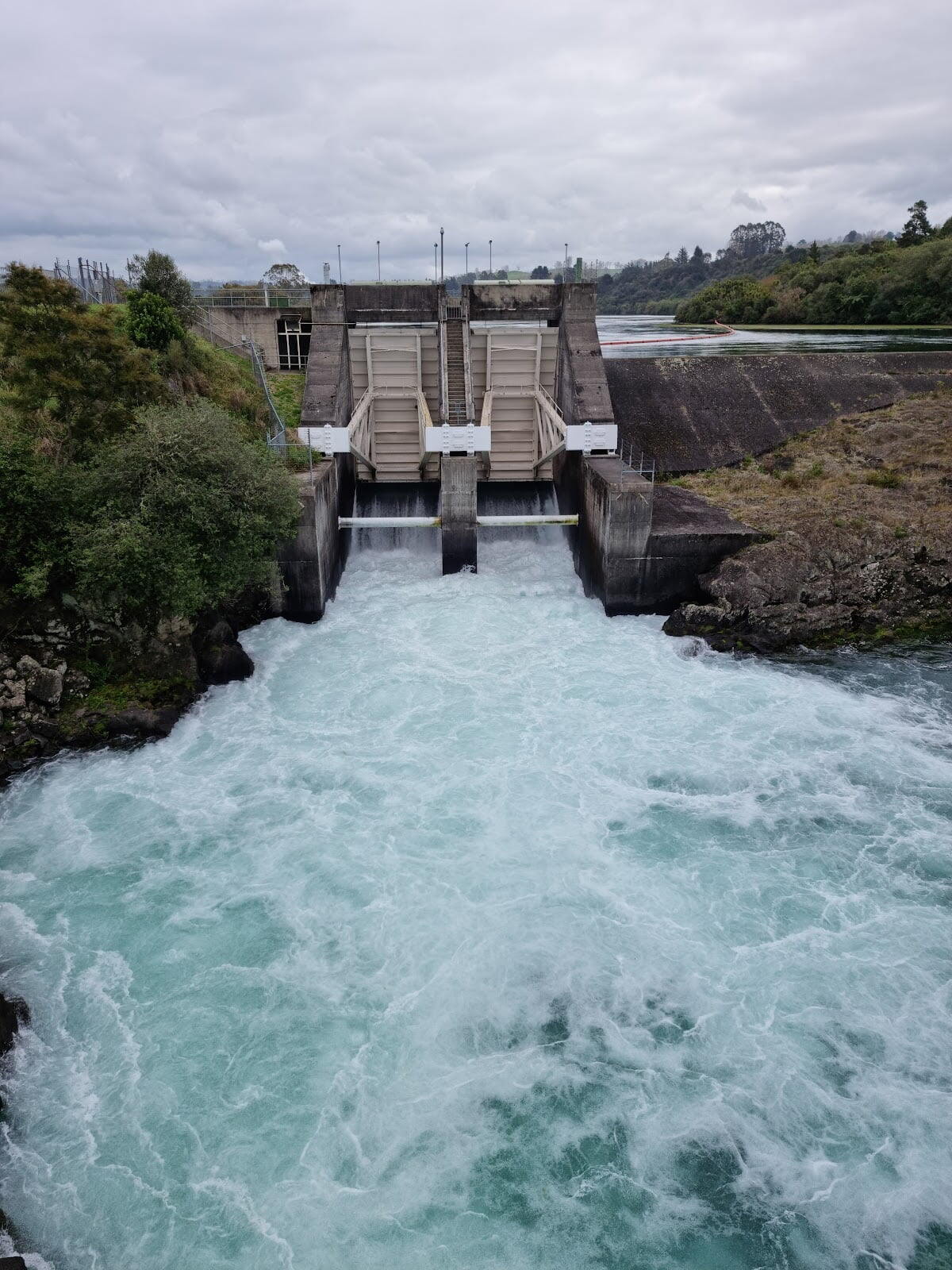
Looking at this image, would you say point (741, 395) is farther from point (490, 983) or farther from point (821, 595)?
point (490, 983)

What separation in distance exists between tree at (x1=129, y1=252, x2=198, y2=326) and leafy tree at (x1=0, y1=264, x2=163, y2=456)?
17.2ft

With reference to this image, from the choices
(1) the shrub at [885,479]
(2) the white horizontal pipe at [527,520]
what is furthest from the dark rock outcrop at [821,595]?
(2) the white horizontal pipe at [527,520]

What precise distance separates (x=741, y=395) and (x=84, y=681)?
822 inches

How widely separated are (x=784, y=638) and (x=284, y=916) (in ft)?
37.4

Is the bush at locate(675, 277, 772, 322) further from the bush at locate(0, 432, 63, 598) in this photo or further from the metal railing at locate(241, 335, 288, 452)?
the bush at locate(0, 432, 63, 598)

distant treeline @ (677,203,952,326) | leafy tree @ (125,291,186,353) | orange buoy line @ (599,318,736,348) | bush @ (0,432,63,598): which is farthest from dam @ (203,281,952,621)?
distant treeline @ (677,203,952,326)

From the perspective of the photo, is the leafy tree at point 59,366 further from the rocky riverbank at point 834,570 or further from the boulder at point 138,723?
the rocky riverbank at point 834,570

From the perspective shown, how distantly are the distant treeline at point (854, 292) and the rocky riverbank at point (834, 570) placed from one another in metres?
30.8

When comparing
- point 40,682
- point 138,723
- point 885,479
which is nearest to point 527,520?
point 885,479

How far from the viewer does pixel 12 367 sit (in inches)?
581

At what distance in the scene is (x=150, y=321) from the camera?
18688mm

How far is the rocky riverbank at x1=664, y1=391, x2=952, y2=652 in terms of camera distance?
1630 centimetres

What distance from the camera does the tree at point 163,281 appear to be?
20.5m

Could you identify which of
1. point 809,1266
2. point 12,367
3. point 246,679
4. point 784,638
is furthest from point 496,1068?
point 12,367
